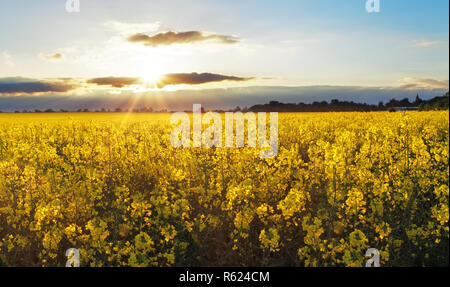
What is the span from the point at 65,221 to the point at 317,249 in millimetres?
4115

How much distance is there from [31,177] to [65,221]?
99cm

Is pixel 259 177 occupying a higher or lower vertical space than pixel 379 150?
lower

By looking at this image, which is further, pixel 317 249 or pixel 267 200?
pixel 267 200

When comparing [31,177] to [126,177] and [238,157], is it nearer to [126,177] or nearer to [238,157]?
[126,177]

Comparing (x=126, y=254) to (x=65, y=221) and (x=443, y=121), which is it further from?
(x=443, y=121)

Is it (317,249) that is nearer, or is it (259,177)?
(317,249)
